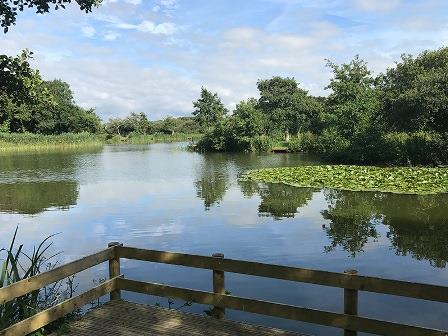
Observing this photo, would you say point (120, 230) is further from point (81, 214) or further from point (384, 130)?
point (384, 130)

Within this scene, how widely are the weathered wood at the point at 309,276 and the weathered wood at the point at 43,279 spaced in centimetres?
54

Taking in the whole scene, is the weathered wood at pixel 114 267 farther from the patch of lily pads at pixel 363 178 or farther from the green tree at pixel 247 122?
the green tree at pixel 247 122

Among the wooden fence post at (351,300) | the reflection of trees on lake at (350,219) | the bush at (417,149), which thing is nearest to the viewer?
the wooden fence post at (351,300)

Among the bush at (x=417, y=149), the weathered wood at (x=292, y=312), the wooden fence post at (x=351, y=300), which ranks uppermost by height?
the bush at (x=417, y=149)

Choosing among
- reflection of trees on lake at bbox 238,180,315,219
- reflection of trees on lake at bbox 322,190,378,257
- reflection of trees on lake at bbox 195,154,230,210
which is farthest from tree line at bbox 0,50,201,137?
reflection of trees on lake at bbox 322,190,378,257

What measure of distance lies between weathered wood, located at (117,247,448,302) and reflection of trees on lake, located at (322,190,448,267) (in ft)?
19.6

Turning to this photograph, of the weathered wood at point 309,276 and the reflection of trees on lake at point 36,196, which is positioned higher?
the weathered wood at point 309,276

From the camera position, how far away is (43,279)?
527cm

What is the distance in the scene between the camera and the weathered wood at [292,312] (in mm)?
4828

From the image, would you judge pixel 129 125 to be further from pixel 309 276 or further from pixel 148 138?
pixel 309 276

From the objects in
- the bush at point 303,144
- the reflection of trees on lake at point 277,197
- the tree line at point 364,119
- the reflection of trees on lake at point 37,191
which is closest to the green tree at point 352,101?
the tree line at point 364,119

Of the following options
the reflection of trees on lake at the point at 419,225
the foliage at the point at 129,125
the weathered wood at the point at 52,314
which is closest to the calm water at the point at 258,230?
the reflection of trees on lake at the point at 419,225

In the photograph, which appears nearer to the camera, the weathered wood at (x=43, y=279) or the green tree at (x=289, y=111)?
the weathered wood at (x=43, y=279)

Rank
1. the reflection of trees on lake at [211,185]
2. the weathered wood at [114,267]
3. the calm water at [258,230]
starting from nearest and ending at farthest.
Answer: the weathered wood at [114,267]
the calm water at [258,230]
the reflection of trees on lake at [211,185]
